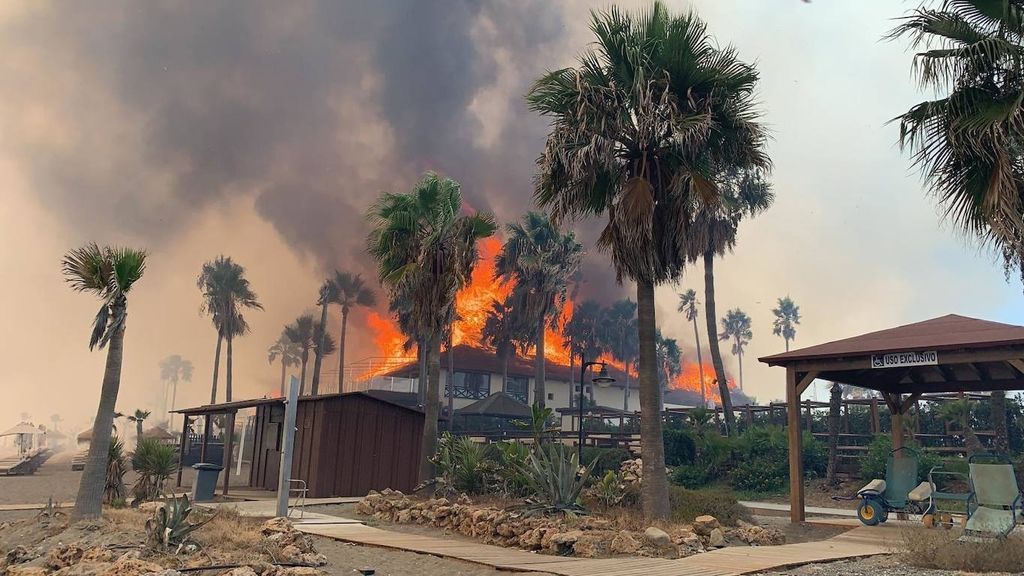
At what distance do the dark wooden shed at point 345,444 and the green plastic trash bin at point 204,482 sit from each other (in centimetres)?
280

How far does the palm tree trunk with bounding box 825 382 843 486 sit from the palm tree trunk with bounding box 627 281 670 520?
12328 mm

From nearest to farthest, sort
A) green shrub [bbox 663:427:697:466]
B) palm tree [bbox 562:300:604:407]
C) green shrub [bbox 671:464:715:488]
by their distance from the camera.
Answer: green shrub [bbox 671:464:715:488] < green shrub [bbox 663:427:697:466] < palm tree [bbox 562:300:604:407]

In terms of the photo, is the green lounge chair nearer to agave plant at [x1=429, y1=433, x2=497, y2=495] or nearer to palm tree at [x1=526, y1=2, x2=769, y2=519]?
palm tree at [x1=526, y1=2, x2=769, y2=519]

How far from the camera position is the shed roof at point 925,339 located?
1240cm

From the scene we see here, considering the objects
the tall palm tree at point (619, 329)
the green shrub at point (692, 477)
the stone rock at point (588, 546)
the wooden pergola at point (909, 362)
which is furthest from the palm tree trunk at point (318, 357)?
the stone rock at point (588, 546)

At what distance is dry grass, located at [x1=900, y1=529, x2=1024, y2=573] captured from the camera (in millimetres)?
8188

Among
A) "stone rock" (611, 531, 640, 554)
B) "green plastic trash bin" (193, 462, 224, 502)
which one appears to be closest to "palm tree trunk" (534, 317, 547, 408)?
"green plastic trash bin" (193, 462, 224, 502)

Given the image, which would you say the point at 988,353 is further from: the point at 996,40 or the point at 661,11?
the point at 661,11

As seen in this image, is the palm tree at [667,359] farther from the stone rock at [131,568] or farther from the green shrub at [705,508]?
the stone rock at [131,568]

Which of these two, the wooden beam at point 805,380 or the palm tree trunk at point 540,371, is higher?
the palm tree trunk at point 540,371

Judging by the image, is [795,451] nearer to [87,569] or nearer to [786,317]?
[87,569]

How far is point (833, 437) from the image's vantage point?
24.0 metres

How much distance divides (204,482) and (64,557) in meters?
10.2

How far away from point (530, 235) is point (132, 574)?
4126 cm
